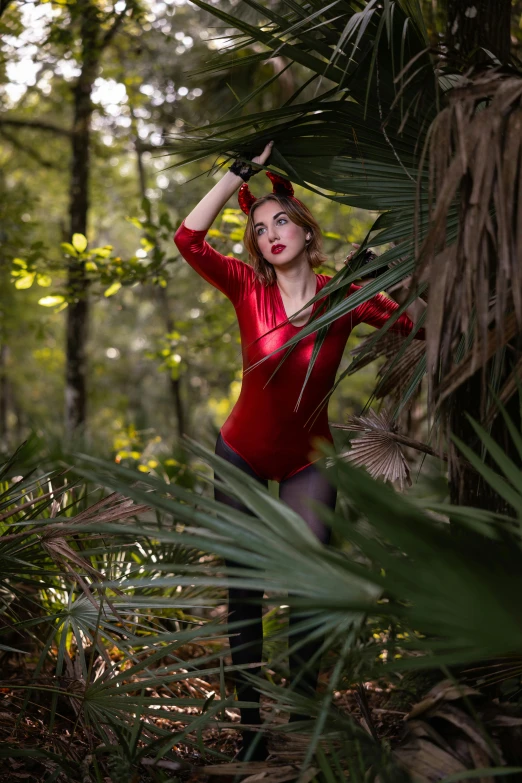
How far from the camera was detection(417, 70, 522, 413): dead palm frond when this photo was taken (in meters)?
1.60

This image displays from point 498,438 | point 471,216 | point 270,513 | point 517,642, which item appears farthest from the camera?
point 498,438

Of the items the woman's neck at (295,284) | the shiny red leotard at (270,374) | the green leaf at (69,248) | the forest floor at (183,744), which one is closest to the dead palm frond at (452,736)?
the forest floor at (183,744)

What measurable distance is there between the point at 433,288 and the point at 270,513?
2.32 feet

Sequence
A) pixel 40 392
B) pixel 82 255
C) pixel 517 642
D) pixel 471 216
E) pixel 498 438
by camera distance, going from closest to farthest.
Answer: pixel 517 642, pixel 471 216, pixel 498 438, pixel 82 255, pixel 40 392

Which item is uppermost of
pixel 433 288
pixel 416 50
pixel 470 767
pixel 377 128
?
pixel 416 50

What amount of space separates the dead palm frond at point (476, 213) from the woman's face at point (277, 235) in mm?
845

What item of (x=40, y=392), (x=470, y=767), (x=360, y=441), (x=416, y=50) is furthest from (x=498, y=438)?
(x=40, y=392)

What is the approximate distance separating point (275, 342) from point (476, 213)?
3.21 ft

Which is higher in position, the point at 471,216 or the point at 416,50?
the point at 416,50

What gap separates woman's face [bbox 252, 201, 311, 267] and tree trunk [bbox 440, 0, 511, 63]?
2.92 ft

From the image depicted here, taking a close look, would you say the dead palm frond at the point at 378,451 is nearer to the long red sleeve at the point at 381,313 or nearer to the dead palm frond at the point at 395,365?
the dead palm frond at the point at 395,365

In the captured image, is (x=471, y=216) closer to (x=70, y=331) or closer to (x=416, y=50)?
(x=416, y=50)

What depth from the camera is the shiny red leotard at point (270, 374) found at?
8.15 feet

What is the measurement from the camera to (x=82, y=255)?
13.9ft
